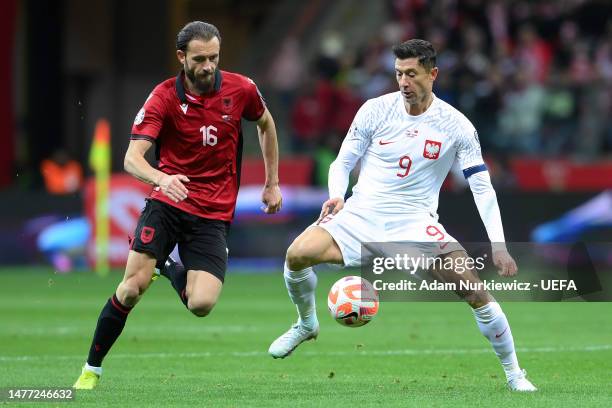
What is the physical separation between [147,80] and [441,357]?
21.1 meters

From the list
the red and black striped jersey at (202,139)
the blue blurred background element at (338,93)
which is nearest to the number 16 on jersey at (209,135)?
the red and black striped jersey at (202,139)

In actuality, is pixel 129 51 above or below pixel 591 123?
below

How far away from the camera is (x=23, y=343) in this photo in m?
12.0

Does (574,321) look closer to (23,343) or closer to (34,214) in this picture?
(23,343)

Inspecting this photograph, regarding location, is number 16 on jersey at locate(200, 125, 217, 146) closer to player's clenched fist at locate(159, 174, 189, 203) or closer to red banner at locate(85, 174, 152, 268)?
player's clenched fist at locate(159, 174, 189, 203)

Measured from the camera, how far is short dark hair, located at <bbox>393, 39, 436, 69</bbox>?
8805mm

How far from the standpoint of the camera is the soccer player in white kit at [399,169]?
8.88 m

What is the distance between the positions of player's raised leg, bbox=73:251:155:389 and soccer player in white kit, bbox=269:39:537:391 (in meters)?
1.09

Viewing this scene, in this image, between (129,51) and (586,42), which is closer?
(586,42)

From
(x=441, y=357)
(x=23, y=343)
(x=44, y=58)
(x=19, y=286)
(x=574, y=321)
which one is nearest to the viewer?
(x=441, y=357)

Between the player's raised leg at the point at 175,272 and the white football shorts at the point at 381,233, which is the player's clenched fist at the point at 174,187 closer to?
the player's raised leg at the point at 175,272

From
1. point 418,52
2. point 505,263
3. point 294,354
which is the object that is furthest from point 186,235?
point 294,354

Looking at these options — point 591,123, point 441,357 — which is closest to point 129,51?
point 591,123

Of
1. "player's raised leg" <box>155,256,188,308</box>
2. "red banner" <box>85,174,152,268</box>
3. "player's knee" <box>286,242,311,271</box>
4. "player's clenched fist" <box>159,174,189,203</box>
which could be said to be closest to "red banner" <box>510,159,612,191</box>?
"red banner" <box>85,174,152,268</box>
